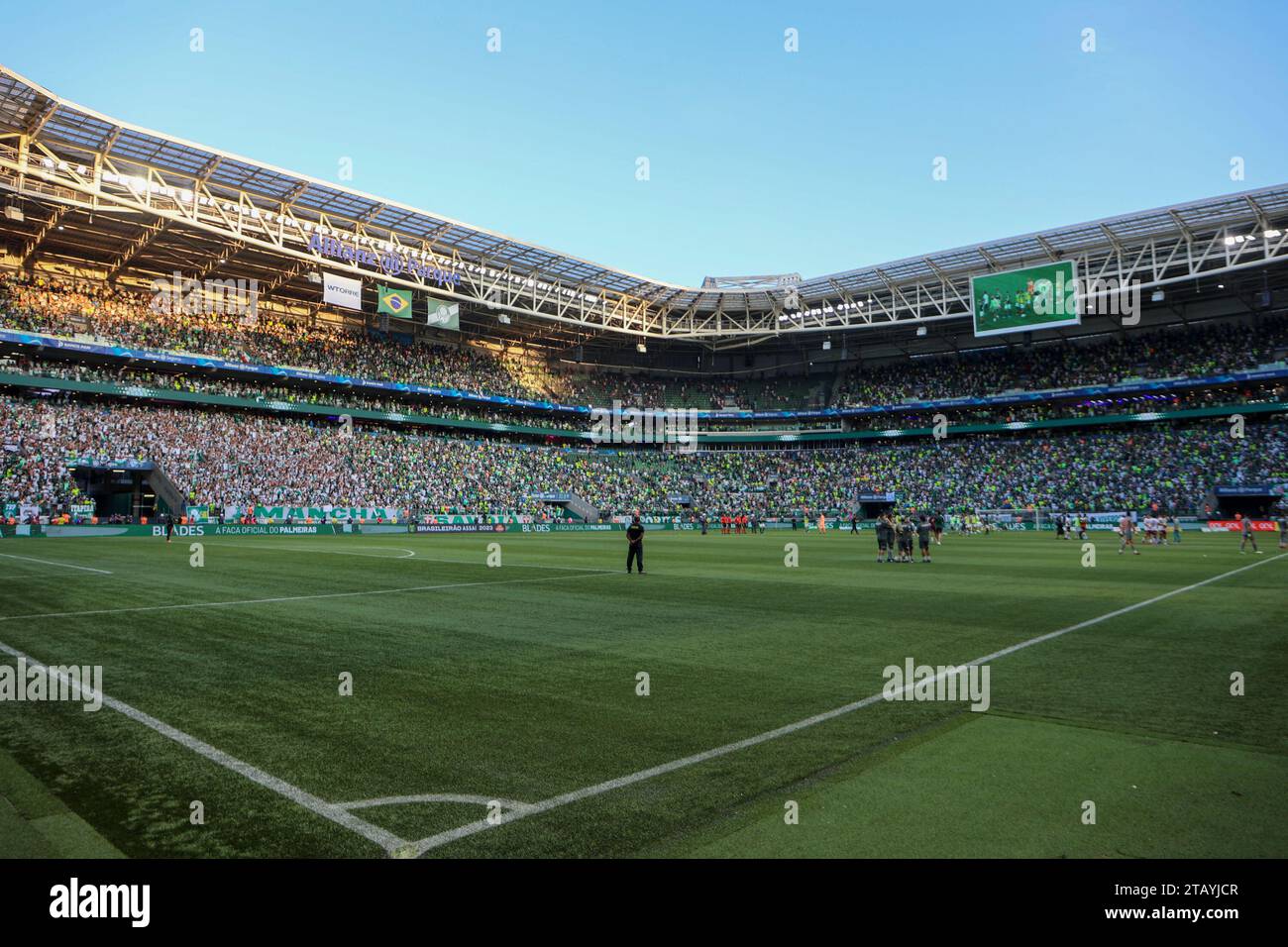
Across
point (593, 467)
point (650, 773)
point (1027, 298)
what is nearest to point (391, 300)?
point (593, 467)

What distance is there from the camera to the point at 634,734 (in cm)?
589

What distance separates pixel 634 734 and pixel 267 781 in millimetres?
2611

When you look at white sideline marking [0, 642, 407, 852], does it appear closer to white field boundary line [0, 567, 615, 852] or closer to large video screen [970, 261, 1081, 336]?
white field boundary line [0, 567, 615, 852]

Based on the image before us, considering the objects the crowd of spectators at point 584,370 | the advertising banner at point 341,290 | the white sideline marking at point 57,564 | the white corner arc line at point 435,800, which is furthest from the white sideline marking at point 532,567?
the crowd of spectators at point 584,370

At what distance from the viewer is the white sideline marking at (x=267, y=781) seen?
3949 millimetres

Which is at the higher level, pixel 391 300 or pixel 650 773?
pixel 391 300

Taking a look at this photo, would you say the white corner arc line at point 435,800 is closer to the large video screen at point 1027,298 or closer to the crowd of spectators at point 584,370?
the large video screen at point 1027,298

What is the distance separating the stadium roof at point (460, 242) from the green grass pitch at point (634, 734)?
37.1 m

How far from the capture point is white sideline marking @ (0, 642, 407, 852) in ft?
13.0

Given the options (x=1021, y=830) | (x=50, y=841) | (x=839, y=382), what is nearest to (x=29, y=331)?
(x=50, y=841)

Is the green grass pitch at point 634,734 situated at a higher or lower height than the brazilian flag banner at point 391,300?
lower

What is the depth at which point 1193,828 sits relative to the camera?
405 centimetres

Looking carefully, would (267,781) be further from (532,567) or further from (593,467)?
(593,467)
